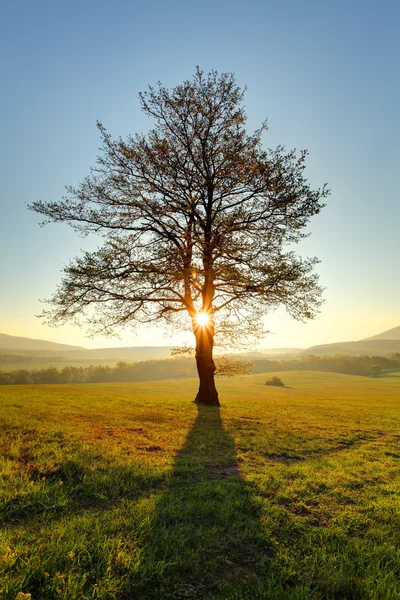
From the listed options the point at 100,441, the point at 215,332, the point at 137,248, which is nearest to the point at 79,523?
the point at 100,441

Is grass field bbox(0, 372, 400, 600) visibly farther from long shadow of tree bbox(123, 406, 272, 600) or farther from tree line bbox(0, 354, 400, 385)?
tree line bbox(0, 354, 400, 385)

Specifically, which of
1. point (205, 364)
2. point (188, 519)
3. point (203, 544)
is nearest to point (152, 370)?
point (205, 364)

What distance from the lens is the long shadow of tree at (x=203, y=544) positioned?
11.9 feet

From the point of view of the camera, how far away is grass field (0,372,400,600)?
366 centimetres

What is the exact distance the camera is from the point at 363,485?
7.34m

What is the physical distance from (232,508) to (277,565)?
1518 millimetres

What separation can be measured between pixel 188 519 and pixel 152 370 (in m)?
134

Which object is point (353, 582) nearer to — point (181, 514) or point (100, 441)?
point (181, 514)

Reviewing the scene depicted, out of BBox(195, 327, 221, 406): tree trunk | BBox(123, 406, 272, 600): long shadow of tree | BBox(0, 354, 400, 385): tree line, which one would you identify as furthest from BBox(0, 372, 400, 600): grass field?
BBox(0, 354, 400, 385): tree line

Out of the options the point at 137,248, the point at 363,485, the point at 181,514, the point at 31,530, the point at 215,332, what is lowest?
the point at 363,485

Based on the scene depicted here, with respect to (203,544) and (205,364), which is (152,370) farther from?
(203,544)

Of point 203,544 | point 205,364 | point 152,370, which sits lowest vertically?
point 152,370

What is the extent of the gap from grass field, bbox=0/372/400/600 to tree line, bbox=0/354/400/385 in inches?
3693

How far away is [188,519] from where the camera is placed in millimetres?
5090
